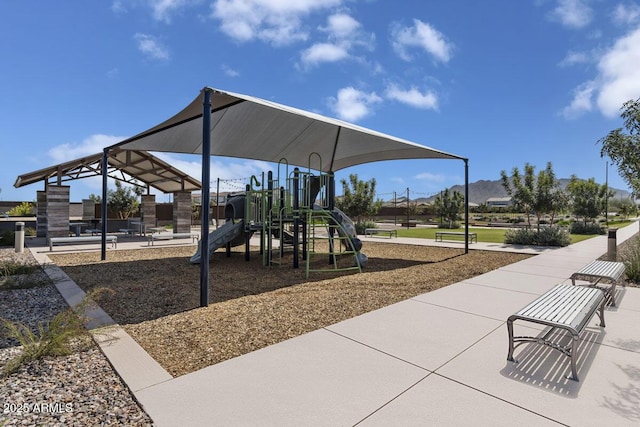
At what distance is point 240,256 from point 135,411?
28.9 feet

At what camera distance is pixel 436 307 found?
468 cm

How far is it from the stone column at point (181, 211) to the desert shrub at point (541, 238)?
615 inches

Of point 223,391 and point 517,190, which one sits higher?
point 517,190

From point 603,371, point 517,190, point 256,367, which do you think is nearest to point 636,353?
point 603,371

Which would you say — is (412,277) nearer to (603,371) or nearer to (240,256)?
(603,371)

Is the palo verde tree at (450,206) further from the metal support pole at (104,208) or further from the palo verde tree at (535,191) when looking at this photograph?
the metal support pole at (104,208)

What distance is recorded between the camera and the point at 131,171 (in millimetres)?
16938

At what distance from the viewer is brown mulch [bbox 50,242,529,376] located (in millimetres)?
3529

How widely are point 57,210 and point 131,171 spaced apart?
3975mm

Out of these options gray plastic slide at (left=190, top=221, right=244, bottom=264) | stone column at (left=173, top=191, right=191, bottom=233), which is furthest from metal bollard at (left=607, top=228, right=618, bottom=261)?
stone column at (left=173, top=191, right=191, bottom=233)

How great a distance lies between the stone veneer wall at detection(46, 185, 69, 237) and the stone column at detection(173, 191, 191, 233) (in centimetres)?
452

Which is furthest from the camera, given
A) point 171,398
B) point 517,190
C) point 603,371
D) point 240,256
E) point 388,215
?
point 388,215

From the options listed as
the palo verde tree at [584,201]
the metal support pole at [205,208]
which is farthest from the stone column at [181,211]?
the palo verde tree at [584,201]

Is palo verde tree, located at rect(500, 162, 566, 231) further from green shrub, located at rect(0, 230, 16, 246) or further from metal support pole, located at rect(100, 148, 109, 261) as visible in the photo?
green shrub, located at rect(0, 230, 16, 246)
